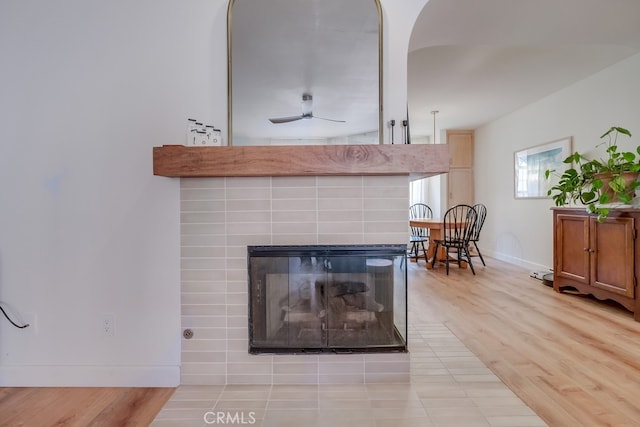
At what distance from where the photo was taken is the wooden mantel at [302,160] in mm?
1473

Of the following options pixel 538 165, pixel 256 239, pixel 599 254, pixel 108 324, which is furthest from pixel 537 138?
pixel 108 324

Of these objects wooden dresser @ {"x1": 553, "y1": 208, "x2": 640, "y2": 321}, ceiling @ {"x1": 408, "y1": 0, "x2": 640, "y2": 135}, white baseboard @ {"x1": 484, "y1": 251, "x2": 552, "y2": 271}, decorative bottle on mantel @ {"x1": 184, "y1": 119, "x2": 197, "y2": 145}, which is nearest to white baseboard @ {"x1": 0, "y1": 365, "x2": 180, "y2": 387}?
decorative bottle on mantel @ {"x1": 184, "y1": 119, "x2": 197, "y2": 145}

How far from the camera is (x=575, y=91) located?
3705 mm

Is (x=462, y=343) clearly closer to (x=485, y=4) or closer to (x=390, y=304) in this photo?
(x=390, y=304)

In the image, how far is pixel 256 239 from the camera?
1.61 meters

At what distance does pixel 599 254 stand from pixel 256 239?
3048mm

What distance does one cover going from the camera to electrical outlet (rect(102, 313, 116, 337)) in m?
1.65

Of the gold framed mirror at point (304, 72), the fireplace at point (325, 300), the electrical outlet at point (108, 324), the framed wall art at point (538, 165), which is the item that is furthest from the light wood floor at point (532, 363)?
the framed wall art at point (538, 165)

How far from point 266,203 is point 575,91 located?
4055 millimetres

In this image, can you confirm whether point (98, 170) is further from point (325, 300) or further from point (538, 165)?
point (538, 165)

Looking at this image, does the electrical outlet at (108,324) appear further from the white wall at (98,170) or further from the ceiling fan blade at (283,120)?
the ceiling fan blade at (283,120)

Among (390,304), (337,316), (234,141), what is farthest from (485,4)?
(337,316)

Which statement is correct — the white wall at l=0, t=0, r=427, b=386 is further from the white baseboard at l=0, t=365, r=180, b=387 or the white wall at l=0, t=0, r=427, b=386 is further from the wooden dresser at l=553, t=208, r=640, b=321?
the wooden dresser at l=553, t=208, r=640, b=321

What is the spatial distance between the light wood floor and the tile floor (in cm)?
11
